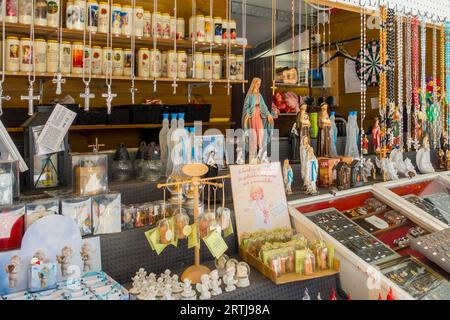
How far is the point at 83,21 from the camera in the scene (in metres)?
3.86

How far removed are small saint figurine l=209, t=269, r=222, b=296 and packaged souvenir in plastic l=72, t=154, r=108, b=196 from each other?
0.56 m

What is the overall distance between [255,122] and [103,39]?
7.69 feet

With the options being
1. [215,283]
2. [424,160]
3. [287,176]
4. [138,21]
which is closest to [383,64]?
[424,160]

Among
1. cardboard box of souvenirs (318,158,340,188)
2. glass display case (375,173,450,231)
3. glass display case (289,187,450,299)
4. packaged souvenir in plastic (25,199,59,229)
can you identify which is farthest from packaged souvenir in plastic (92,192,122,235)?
glass display case (375,173,450,231)

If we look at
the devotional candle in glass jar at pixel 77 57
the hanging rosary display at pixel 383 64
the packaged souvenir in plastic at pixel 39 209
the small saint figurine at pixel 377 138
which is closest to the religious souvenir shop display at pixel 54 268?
the packaged souvenir in plastic at pixel 39 209

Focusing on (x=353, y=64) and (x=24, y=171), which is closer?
(x=24, y=171)

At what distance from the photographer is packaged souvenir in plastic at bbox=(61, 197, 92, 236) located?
1.69 metres

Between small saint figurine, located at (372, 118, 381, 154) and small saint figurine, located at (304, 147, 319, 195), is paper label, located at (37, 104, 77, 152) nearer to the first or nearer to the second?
small saint figurine, located at (304, 147, 319, 195)

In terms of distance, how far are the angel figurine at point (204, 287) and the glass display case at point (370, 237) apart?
62 centimetres

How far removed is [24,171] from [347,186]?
1.73m

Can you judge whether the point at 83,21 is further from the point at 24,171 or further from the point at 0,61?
the point at 24,171

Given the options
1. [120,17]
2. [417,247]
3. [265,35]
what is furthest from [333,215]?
[265,35]

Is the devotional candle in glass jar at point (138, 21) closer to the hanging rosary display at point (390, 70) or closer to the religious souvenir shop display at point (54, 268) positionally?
the hanging rosary display at point (390, 70)

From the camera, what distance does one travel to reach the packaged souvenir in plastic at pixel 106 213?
68.7 inches
